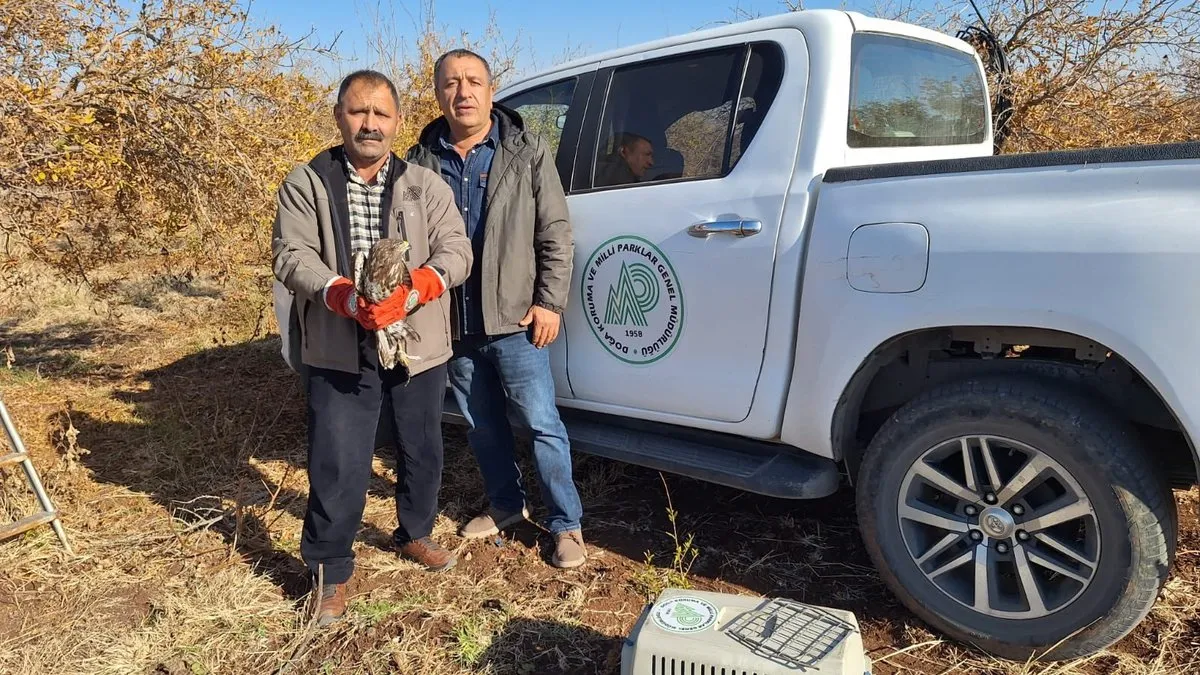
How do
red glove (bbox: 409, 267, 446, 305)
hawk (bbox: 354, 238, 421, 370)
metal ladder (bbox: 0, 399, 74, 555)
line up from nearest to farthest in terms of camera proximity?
1. hawk (bbox: 354, 238, 421, 370)
2. red glove (bbox: 409, 267, 446, 305)
3. metal ladder (bbox: 0, 399, 74, 555)

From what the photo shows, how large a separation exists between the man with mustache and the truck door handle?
2.61 feet

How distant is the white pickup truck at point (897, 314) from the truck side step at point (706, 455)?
0.5 inches

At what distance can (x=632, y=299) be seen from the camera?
2992mm

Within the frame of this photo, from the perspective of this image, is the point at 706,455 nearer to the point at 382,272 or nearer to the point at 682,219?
the point at 682,219

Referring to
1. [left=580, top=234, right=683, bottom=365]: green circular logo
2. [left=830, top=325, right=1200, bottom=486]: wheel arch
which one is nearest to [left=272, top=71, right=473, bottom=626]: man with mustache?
[left=580, top=234, right=683, bottom=365]: green circular logo

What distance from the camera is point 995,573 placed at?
7.67 ft

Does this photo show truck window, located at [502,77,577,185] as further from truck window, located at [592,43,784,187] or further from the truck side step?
the truck side step

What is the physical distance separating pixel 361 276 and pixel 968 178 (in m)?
1.75

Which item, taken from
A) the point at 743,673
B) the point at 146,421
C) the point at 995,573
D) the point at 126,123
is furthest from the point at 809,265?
the point at 146,421

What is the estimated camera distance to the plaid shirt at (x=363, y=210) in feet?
8.61

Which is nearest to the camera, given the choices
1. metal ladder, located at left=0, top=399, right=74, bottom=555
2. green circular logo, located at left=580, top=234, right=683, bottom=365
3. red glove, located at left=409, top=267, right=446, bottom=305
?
red glove, located at left=409, top=267, right=446, bottom=305

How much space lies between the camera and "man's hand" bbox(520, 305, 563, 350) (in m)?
2.92

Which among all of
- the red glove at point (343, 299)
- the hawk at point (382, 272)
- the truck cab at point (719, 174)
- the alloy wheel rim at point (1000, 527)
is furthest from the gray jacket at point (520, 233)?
the alloy wheel rim at point (1000, 527)

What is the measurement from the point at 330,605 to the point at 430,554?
1.47 ft
